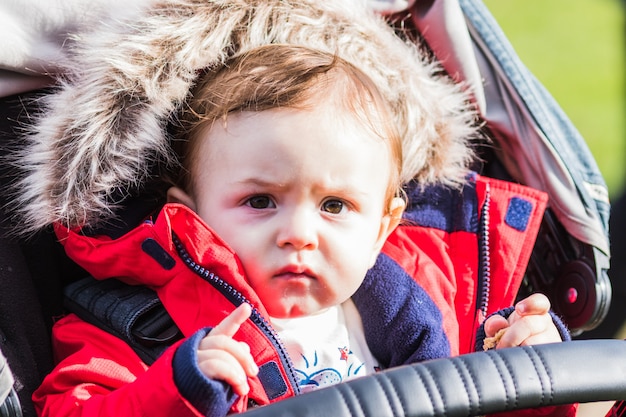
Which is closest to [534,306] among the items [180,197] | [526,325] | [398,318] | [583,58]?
[526,325]

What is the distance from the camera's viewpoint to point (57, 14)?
146 cm

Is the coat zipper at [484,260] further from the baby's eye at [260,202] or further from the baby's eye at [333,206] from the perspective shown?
the baby's eye at [260,202]

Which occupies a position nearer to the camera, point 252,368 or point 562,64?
point 252,368

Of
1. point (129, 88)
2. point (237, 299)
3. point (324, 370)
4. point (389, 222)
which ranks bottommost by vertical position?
point (324, 370)

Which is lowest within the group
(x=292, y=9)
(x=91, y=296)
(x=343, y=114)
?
(x=91, y=296)

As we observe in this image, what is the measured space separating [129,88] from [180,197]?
19 cm

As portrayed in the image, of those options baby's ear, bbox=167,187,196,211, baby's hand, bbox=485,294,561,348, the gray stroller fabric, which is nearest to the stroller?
the gray stroller fabric

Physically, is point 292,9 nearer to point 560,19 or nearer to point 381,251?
point 381,251

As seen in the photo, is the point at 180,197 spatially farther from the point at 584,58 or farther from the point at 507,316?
the point at 584,58

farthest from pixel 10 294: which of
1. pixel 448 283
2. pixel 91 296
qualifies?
pixel 448 283

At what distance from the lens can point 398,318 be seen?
5.02 ft

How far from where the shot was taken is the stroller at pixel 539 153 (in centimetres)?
165

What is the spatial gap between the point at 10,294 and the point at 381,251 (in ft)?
2.08

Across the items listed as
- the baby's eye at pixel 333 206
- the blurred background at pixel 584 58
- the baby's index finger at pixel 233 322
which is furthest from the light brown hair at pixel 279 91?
the blurred background at pixel 584 58
